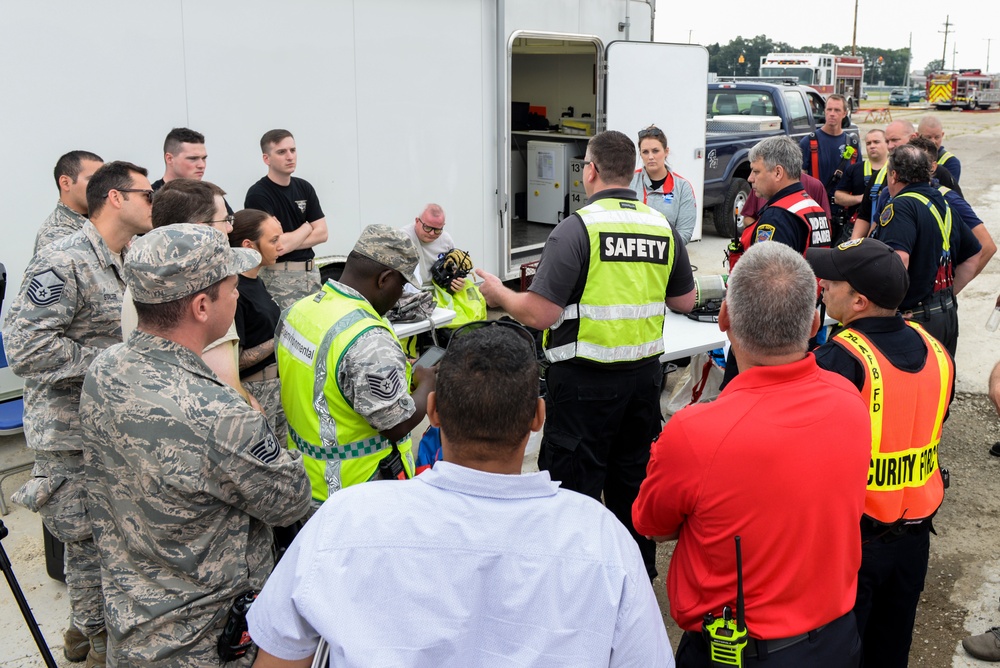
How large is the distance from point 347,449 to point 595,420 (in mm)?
1272

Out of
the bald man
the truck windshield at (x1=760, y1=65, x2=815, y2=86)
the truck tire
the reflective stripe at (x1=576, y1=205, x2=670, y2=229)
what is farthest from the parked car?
the reflective stripe at (x1=576, y1=205, x2=670, y2=229)

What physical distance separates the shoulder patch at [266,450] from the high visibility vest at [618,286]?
5.35 feet

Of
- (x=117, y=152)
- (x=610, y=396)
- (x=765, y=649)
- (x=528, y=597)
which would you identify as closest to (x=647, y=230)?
(x=610, y=396)

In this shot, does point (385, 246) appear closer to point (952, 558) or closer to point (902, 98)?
point (952, 558)

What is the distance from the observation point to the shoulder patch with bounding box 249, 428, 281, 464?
1967 mm

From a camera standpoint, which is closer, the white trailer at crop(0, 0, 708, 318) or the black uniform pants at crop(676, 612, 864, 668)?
the black uniform pants at crop(676, 612, 864, 668)

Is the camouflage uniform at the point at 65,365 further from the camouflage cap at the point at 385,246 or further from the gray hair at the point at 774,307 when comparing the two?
the gray hair at the point at 774,307

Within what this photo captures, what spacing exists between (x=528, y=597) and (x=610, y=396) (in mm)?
2223

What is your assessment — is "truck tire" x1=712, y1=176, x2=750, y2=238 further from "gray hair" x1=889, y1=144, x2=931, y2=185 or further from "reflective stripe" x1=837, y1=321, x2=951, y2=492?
"reflective stripe" x1=837, y1=321, x2=951, y2=492

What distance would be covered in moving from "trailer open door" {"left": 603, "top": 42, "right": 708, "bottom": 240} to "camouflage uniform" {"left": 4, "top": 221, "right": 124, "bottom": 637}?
18.9ft

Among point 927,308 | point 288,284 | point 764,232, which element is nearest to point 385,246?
point 288,284

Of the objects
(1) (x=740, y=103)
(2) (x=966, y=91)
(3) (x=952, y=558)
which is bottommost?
(3) (x=952, y=558)

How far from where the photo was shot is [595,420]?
3.46 meters

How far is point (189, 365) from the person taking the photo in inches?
78.4
